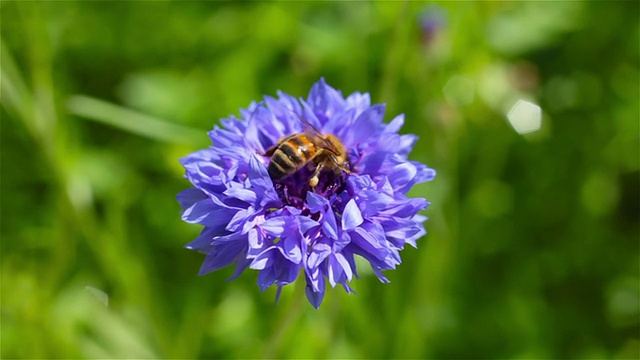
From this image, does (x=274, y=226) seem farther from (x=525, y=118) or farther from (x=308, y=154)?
(x=525, y=118)

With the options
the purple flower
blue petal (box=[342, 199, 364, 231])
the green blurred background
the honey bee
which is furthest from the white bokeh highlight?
blue petal (box=[342, 199, 364, 231])

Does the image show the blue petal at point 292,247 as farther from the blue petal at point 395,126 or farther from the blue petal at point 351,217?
the blue petal at point 395,126

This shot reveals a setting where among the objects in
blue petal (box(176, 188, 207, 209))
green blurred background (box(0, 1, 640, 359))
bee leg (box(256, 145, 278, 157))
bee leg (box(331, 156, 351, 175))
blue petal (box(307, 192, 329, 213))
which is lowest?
green blurred background (box(0, 1, 640, 359))

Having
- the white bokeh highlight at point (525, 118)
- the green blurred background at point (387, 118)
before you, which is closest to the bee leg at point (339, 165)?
the green blurred background at point (387, 118)

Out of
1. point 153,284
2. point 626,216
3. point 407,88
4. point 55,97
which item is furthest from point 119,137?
point 626,216

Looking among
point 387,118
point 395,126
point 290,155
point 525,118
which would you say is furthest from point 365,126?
point 525,118

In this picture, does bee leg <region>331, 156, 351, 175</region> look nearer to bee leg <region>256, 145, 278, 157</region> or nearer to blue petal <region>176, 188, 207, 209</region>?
bee leg <region>256, 145, 278, 157</region>
